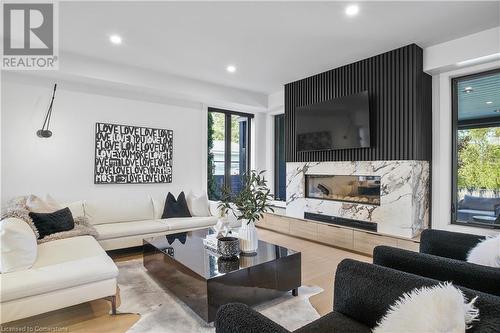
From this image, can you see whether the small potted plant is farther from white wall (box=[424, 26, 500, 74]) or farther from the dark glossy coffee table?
white wall (box=[424, 26, 500, 74])

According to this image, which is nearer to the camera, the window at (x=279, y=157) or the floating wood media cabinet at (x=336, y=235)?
the floating wood media cabinet at (x=336, y=235)

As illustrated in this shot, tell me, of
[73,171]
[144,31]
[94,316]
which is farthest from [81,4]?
[94,316]

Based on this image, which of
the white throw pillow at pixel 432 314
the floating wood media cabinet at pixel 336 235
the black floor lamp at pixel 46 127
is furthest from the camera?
the black floor lamp at pixel 46 127

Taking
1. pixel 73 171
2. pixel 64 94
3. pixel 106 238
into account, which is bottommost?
pixel 106 238

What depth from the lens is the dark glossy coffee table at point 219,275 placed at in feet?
7.27

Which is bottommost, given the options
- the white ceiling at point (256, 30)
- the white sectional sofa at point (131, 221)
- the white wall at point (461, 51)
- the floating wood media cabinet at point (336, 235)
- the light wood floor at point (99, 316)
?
the light wood floor at point (99, 316)

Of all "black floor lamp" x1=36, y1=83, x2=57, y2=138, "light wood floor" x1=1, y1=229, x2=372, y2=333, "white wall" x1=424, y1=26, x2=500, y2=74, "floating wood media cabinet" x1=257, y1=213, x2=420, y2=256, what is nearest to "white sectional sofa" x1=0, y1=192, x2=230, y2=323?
"light wood floor" x1=1, y1=229, x2=372, y2=333

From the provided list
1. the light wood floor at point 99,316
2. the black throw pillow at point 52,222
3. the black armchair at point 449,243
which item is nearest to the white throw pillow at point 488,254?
the black armchair at point 449,243

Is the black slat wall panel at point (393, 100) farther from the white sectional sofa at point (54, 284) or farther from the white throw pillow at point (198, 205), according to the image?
the white sectional sofa at point (54, 284)

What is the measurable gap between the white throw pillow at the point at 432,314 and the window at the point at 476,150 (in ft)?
10.6

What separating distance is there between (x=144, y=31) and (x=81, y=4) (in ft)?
2.19

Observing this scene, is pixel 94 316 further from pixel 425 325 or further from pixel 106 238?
pixel 425 325

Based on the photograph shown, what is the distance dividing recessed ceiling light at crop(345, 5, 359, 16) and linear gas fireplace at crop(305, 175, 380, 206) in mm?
2204

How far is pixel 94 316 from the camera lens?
239cm
